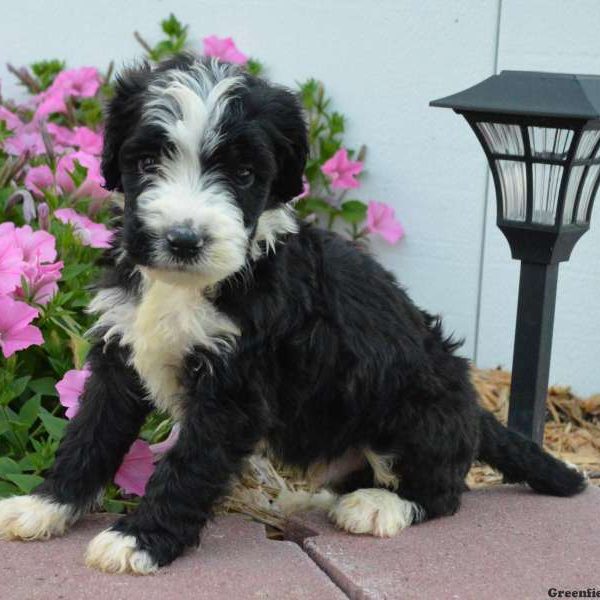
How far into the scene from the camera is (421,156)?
21.1 feet

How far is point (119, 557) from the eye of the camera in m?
3.51

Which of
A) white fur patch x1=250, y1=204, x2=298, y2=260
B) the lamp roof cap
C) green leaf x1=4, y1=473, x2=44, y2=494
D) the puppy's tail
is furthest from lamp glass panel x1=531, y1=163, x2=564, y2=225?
green leaf x1=4, y1=473, x2=44, y2=494

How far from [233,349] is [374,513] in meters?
0.85

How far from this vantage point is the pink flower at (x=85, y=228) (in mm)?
4887

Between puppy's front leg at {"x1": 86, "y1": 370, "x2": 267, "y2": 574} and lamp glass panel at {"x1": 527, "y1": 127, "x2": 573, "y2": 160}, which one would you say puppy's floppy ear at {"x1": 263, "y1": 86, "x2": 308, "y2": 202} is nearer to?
puppy's front leg at {"x1": 86, "y1": 370, "x2": 267, "y2": 574}

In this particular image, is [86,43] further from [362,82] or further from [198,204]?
[198,204]

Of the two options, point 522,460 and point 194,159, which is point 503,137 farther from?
point 194,159

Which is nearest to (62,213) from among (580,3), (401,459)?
(401,459)

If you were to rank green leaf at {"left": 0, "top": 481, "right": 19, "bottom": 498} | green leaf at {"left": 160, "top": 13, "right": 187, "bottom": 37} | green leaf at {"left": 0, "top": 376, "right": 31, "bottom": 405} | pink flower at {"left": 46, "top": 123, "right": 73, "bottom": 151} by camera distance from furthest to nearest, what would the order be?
1. green leaf at {"left": 160, "top": 13, "right": 187, "bottom": 37}
2. pink flower at {"left": 46, "top": 123, "right": 73, "bottom": 151}
3. green leaf at {"left": 0, "top": 376, "right": 31, "bottom": 405}
4. green leaf at {"left": 0, "top": 481, "right": 19, "bottom": 498}

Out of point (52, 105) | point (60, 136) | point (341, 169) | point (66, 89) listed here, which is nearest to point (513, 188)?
point (341, 169)

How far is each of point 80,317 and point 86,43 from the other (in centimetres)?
285

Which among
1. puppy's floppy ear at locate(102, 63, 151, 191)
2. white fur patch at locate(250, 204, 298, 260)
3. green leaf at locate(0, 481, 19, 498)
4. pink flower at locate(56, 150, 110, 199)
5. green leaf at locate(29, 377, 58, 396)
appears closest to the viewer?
puppy's floppy ear at locate(102, 63, 151, 191)

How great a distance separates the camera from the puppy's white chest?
3564 millimetres

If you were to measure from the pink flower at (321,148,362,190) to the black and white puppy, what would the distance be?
2116 millimetres
